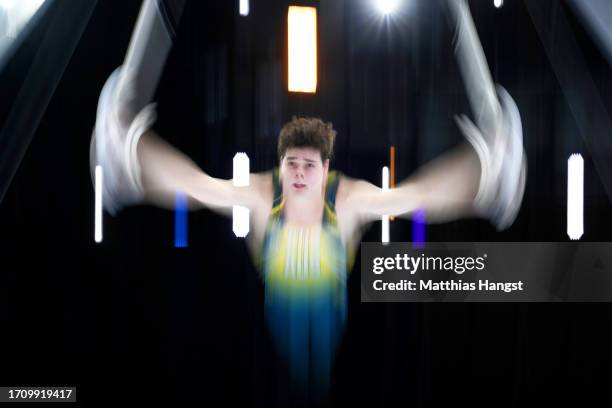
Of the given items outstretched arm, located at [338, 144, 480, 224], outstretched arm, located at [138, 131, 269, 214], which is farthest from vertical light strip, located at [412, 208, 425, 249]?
outstretched arm, located at [138, 131, 269, 214]

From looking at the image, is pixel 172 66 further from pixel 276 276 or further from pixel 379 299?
pixel 379 299

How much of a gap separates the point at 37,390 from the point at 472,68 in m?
1.97

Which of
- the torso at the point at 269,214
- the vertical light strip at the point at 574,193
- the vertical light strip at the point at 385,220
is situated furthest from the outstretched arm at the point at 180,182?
the vertical light strip at the point at 574,193

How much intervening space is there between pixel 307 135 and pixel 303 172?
13cm

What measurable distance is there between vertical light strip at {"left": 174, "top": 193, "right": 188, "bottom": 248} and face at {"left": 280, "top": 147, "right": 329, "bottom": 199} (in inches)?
14.2

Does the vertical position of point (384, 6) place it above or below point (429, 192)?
above

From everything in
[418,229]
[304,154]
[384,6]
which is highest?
[384,6]

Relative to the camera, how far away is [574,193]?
68.8 inches

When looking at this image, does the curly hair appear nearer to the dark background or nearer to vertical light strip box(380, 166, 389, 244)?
the dark background

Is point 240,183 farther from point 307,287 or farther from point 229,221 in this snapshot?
point 307,287

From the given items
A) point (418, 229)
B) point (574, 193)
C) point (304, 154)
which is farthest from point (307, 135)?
point (574, 193)

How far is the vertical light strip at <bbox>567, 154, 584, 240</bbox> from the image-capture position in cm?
175

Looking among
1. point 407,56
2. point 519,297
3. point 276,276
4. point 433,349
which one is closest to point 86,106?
point 276,276

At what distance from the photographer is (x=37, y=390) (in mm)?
1656
